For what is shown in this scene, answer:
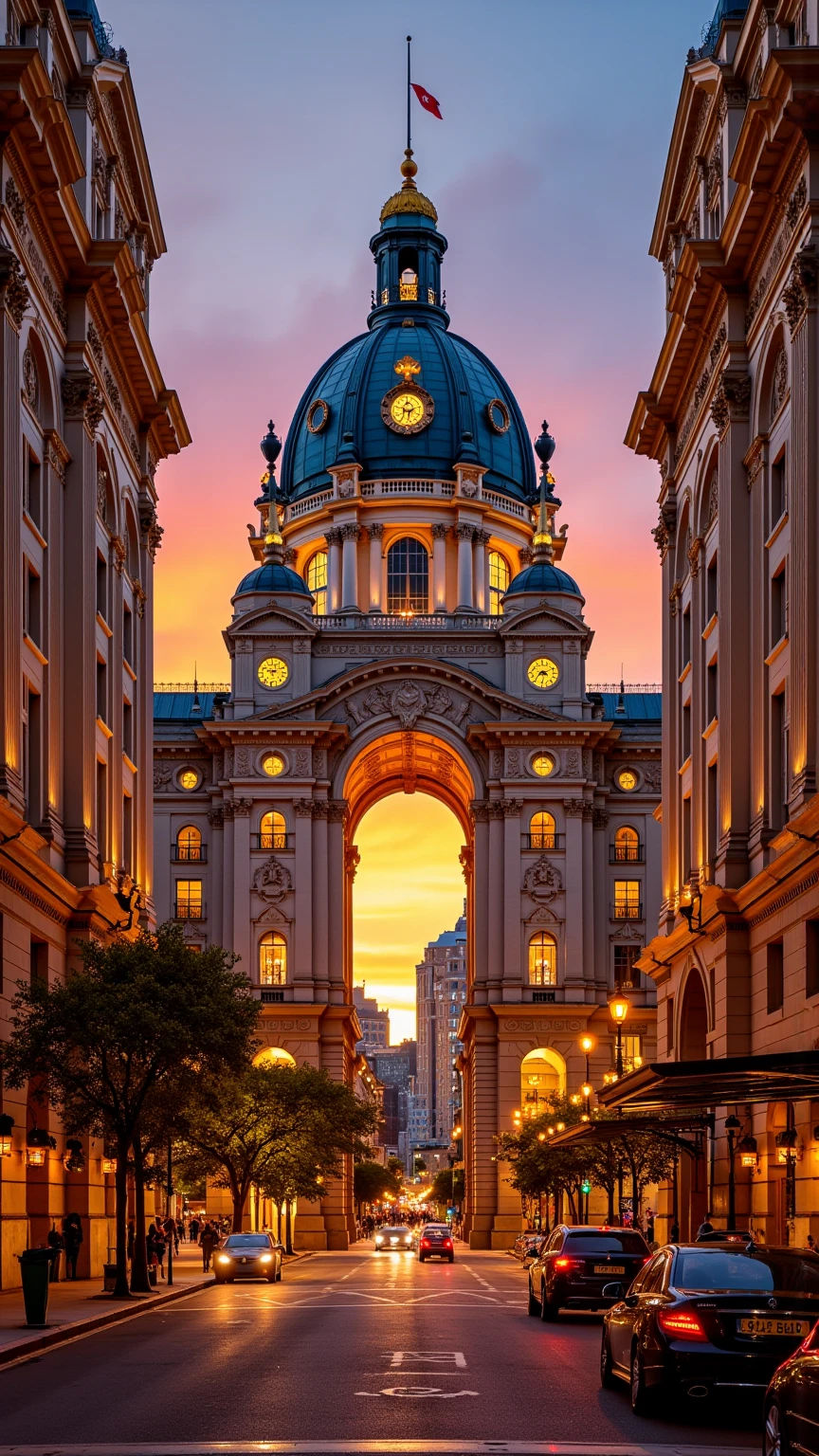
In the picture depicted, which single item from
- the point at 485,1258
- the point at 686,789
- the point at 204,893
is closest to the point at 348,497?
the point at 204,893

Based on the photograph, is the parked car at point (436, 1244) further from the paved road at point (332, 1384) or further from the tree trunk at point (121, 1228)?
the paved road at point (332, 1384)

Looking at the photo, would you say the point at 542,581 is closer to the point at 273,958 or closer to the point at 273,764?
the point at 273,764

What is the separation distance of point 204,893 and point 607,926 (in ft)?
64.2

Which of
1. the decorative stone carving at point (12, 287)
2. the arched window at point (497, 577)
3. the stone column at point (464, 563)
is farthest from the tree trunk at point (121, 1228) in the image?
the arched window at point (497, 577)

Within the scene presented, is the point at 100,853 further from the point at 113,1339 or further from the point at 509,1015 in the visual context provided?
the point at 509,1015

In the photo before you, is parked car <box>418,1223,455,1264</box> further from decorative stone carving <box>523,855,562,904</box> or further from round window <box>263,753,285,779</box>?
round window <box>263,753,285,779</box>

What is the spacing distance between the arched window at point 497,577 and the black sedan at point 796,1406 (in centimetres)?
10269

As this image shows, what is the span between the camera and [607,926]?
100 m

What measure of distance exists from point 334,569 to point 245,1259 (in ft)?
225

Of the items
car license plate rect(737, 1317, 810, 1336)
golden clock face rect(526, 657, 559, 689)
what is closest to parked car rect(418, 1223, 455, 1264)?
golden clock face rect(526, 657, 559, 689)

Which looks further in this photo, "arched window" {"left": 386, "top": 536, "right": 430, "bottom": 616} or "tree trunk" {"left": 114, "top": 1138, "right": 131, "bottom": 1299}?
"arched window" {"left": 386, "top": 536, "right": 430, "bottom": 616}

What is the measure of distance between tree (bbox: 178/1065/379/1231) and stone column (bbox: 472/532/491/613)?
42.9m

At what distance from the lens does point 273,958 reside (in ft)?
315

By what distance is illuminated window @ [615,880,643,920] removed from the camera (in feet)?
329
